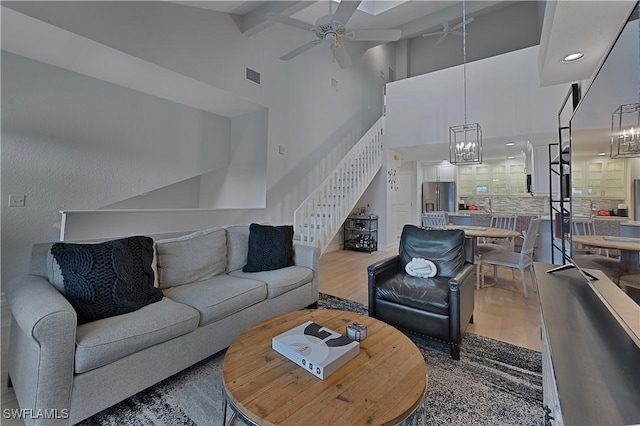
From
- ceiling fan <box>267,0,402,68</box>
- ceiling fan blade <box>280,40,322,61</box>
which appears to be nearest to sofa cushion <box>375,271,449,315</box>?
ceiling fan <box>267,0,402,68</box>

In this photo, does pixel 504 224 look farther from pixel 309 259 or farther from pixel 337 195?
pixel 309 259

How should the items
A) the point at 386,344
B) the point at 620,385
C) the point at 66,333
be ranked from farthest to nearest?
1. the point at 386,344
2. the point at 66,333
3. the point at 620,385

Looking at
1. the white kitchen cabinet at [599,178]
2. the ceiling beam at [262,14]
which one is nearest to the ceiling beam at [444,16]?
the ceiling beam at [262,14]

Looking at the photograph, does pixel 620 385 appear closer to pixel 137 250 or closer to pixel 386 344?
pixel 386 344

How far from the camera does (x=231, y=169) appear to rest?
536 centimetres

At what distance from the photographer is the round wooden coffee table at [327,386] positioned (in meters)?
1.01

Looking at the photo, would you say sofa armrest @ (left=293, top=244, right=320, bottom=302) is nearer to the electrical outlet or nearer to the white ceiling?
the white ceiling

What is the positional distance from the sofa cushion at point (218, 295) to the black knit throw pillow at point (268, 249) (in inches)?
12.2

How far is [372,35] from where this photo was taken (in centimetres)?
330

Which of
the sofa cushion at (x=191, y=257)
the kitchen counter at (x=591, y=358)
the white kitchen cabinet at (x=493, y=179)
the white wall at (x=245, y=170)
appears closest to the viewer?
the kitchen counter at (x=591, y=358)

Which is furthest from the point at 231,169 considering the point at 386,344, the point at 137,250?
the point at 386,344

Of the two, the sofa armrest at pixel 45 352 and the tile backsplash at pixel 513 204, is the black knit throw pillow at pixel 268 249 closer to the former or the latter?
the sofa armrest at pixel 45 352

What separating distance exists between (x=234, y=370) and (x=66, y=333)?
86 centimetres

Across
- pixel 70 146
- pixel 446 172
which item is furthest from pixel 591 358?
pixel 446 172
